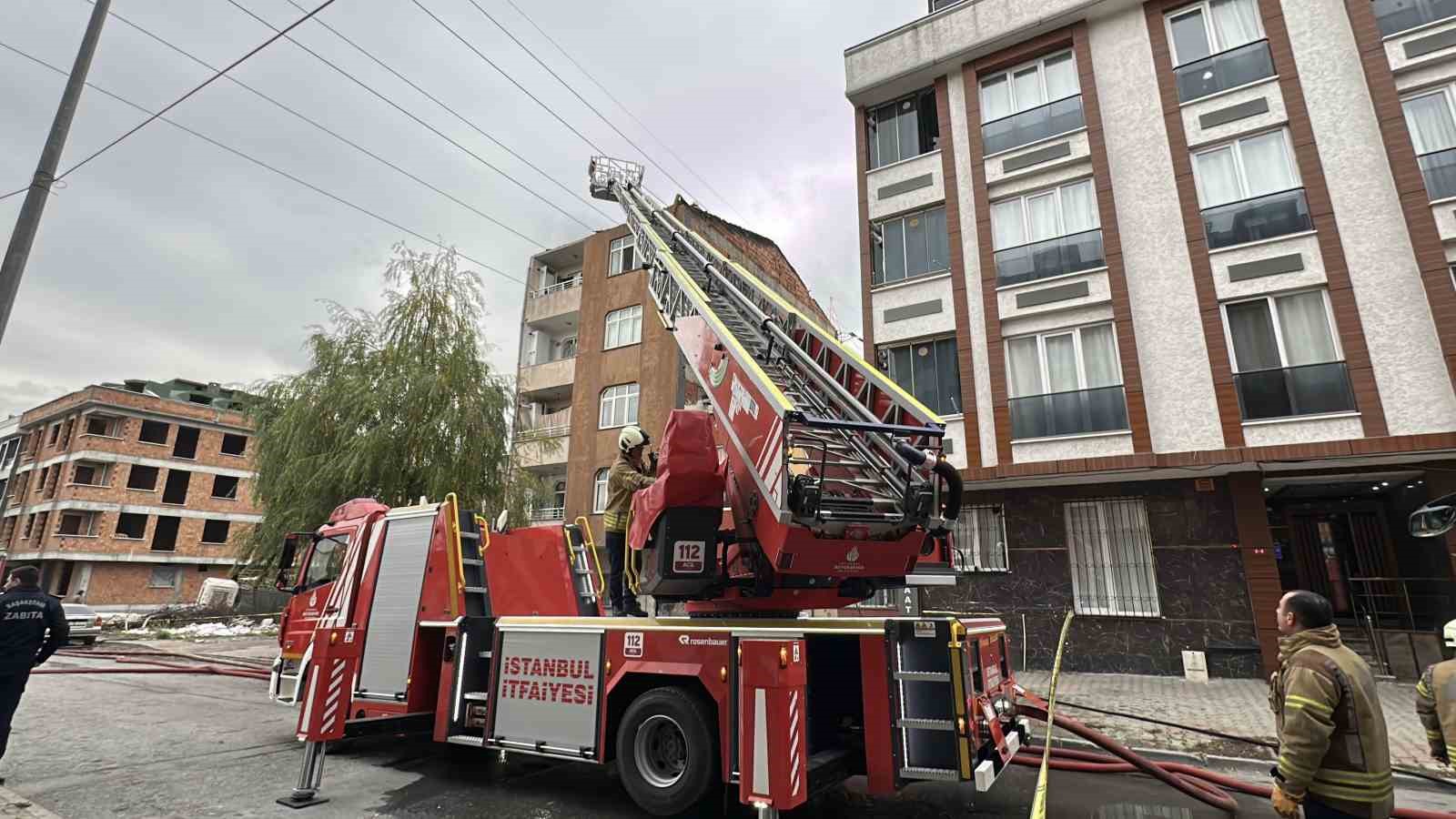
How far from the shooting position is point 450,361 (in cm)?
1778

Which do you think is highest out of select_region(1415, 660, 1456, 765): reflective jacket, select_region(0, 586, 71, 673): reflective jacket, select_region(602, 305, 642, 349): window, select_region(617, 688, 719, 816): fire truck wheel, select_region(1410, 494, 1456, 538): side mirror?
select_region(602, 305, 642, 349): window

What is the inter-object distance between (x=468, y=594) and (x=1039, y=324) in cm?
1319

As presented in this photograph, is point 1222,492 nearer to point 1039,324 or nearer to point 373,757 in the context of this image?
point 1039,324

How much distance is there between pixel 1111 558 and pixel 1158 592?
3.28 ft

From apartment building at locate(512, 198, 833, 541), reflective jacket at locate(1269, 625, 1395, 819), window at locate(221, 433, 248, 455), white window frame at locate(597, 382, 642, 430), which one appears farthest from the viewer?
window at locate(221, 433, 248, 455)

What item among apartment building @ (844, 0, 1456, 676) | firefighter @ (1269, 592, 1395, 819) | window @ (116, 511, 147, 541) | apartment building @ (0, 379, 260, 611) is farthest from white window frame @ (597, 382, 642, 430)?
window @ (116, 511, 147, 541)

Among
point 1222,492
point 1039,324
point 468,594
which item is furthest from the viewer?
point 1039,324

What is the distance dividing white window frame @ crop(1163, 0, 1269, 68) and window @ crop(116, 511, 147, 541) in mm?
56600

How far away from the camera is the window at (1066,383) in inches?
568

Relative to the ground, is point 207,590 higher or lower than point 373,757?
higher

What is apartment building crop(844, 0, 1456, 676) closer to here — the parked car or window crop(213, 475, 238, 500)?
the parked car

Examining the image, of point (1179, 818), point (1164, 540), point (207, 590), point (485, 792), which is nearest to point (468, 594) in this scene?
point (485, 792)

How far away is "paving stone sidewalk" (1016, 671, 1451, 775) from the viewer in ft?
26.3

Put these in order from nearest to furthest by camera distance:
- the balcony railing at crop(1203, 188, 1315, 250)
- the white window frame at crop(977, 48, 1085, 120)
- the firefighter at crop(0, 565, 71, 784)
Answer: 1. the firefighter at crop(0, 565, 71, 784)
2. the balcony railing at crop(1203, 188, 1315, 250)
3. the white window frame at crop(977, 48, 1085, 120)
